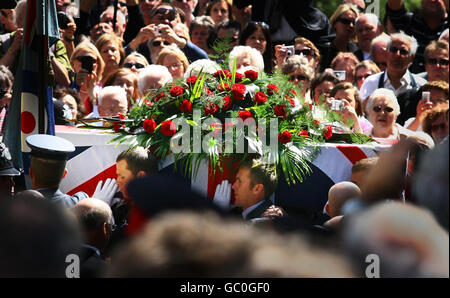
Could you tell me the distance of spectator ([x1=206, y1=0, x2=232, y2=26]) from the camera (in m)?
8.23

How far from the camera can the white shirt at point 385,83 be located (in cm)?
640

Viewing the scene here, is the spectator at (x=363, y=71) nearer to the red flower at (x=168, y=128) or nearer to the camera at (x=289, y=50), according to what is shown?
the camera at (x=289, y=50)

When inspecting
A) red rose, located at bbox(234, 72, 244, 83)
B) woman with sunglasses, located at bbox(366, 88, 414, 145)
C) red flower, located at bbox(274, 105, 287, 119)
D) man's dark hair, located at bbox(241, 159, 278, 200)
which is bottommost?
man's dark hair, located at bbox(241, 159, 278, 200)

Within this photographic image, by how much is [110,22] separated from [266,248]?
6991mm

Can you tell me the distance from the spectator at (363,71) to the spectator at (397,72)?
0.22 m

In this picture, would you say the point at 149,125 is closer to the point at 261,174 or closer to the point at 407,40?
the point at 261,174

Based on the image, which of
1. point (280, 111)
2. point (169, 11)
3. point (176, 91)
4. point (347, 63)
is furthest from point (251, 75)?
point (169, 11)

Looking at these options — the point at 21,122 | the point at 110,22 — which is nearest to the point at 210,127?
the point at 21,122

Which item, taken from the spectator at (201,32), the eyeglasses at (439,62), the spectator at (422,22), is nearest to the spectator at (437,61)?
the eyeglasses at (439,62)

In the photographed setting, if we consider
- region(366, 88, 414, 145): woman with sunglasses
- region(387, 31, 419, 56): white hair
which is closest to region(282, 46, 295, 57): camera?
region(387, 31, 419, 56): white hair

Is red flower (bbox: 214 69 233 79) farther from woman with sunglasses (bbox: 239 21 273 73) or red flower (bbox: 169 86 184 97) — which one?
woman with sunglasses (bbox: 239 21 273 73)

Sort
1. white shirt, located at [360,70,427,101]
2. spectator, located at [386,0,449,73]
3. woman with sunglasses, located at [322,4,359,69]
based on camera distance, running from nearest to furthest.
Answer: white shirt, located at [360,70,427,101] → spectator, located at [386,0,449,73] → woman with sunglasses, located at [322,4,359,69]

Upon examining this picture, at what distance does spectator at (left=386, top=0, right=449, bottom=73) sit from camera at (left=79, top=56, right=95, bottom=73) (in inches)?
133
